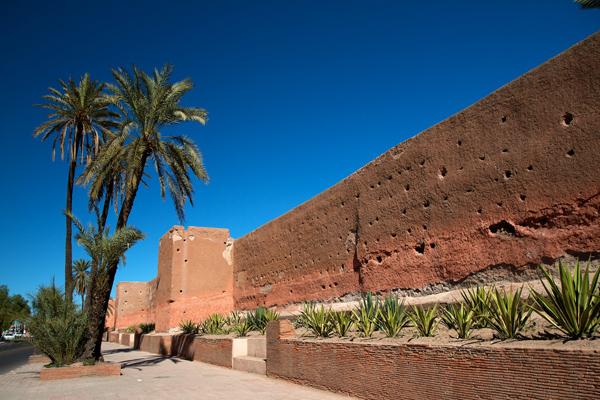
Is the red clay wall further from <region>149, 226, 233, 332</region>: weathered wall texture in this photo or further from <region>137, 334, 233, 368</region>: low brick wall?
<region>149, 226, 233, 332</region>: weathered wall texture

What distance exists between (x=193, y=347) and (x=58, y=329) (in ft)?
14.3

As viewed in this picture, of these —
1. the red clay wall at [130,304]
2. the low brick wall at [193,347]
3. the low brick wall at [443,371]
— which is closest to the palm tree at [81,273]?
the red clay wall at [130,304]

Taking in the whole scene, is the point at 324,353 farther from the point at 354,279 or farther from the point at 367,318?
the point at 354,279

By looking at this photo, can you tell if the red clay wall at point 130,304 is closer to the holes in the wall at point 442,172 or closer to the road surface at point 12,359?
the road surface at point 12,359

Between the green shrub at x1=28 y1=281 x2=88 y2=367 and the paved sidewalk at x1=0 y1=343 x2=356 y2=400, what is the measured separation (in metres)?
0.72

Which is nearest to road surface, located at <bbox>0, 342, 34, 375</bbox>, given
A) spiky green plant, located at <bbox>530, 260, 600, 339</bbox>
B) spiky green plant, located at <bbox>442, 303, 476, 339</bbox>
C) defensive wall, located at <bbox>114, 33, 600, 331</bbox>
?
defensive wall, located at <bbox>114, 33, 600, 331</bbox>

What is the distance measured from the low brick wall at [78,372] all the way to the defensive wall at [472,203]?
17.8 ft

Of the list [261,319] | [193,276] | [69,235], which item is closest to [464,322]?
[261,319]

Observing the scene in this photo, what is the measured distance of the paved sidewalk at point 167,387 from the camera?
22.1 ft

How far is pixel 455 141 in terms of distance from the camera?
8148mm

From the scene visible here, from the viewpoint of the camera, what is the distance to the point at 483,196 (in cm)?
746

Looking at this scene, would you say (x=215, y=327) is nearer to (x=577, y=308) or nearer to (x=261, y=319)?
(x=261, y=319)

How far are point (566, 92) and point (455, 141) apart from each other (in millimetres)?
2116

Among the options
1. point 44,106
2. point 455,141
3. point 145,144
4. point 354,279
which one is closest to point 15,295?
point 44,106
